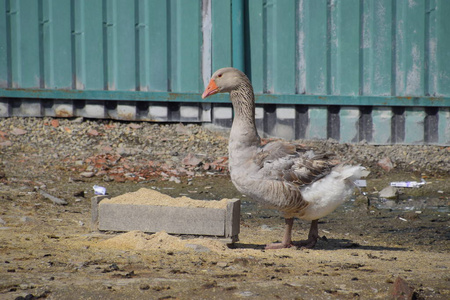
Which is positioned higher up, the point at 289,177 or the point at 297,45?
the point at 297,45

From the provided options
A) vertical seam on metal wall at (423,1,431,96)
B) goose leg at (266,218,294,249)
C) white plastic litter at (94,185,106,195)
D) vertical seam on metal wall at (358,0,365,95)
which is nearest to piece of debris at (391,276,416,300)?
goose leg at (266,218,294,249)

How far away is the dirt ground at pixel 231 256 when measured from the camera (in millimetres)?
4366

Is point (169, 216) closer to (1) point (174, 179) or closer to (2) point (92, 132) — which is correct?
(1) point (174, 179)

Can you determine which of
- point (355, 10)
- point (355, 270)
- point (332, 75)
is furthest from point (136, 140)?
point (355, 270)

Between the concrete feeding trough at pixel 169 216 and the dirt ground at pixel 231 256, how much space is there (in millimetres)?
185

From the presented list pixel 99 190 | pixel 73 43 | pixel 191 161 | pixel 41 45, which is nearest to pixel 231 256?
pixel 99 190

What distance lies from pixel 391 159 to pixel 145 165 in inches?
157

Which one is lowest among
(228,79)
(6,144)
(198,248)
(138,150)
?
(198,248)

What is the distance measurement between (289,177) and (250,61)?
5.01m

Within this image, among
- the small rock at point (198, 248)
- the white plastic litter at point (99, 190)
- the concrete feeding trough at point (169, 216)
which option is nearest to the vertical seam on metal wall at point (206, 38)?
the white plastic litter at point (99, 190)

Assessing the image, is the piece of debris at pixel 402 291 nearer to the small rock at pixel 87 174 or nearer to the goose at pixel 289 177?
the goose at pixel 289 177

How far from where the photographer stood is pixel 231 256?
5.39m

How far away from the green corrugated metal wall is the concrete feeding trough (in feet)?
15.4

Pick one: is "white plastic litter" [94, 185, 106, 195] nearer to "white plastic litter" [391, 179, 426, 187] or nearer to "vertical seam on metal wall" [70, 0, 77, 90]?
"vertical seam on metal wall" [70, 0, 77, 90]
